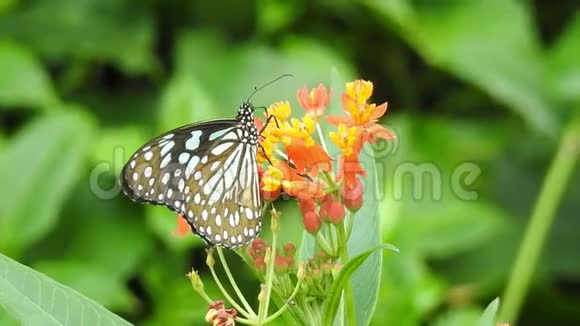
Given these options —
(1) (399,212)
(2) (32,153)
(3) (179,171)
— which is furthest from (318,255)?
(2) (32,153)

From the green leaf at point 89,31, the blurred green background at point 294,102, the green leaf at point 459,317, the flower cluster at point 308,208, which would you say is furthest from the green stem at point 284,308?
the green leaf at point 89,31

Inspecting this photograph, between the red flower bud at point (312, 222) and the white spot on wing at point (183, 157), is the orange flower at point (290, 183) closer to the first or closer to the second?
the red flower bud at point (312, 222)

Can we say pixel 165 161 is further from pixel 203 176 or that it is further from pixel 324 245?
pixel 324 245

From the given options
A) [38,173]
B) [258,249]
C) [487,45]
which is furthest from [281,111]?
[487,45]

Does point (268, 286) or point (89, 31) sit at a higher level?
point (89, 31)

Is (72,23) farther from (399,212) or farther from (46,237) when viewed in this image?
(399,212)
